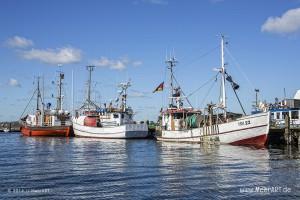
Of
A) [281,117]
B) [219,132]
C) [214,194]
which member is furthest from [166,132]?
[214,194]

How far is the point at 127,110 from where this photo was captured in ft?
253

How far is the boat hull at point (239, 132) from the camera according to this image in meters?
46.3

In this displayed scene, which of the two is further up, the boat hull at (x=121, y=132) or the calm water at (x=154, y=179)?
the boat hull at (x=121, y=132)

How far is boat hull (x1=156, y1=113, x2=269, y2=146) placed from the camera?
152 feet

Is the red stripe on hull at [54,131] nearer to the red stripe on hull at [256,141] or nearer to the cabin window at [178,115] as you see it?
the cabin window at [178,115]

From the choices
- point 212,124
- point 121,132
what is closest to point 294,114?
point 212,124

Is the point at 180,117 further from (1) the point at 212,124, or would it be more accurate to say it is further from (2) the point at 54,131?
(2) the point at 54,131

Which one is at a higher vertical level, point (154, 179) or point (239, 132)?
point (239, 132)

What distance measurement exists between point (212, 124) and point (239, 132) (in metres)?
4.32

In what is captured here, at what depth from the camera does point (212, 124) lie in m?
51.3

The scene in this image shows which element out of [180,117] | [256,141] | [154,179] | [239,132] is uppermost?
[180,117]

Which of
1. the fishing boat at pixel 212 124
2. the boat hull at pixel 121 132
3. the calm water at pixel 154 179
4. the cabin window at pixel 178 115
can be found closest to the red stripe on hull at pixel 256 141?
the fishing boat at pixel 212 124

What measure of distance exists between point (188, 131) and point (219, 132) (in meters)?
5.84

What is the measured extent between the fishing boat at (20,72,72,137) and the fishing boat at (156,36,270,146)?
2859cm
